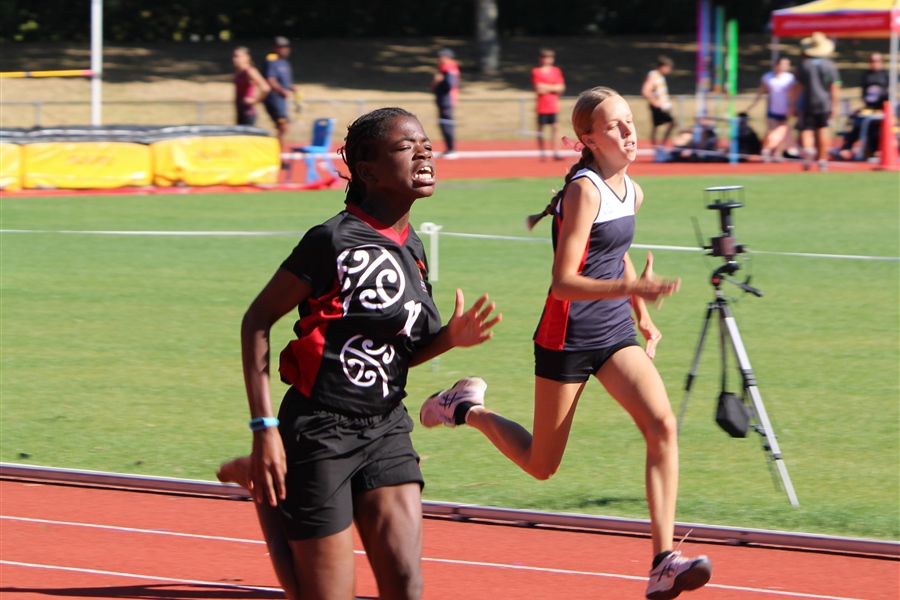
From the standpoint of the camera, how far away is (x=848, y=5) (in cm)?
2742

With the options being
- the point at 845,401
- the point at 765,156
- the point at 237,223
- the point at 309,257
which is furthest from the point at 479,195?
the point at 309,257

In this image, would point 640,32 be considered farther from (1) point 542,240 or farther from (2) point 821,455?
(2) point 821,455

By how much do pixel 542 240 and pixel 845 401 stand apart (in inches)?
295

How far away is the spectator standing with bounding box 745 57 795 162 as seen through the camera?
25.1 m

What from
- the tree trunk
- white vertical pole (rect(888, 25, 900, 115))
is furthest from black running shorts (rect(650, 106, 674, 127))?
the tree trunk

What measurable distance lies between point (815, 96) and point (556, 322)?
18.9 metres

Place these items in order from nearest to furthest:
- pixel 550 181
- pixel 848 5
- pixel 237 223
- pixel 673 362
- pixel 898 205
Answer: pixel 673 362 < pixel 237 223 < pixel 898 205 < pixel 550 181 < pixel 848 5

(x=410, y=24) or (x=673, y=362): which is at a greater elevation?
(x=410, y=24)

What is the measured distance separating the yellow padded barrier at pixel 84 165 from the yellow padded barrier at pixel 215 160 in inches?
11.0

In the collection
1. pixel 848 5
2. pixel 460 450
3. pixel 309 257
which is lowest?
pixel 460 450

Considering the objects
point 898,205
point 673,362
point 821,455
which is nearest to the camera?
point 821,455

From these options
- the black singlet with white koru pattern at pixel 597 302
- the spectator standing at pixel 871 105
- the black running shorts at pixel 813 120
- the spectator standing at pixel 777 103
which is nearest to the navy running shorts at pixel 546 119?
the spectator standing at pixel 777 103

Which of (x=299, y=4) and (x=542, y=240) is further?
(x=299, y=4)

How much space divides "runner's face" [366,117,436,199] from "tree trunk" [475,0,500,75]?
44171 millimetres
